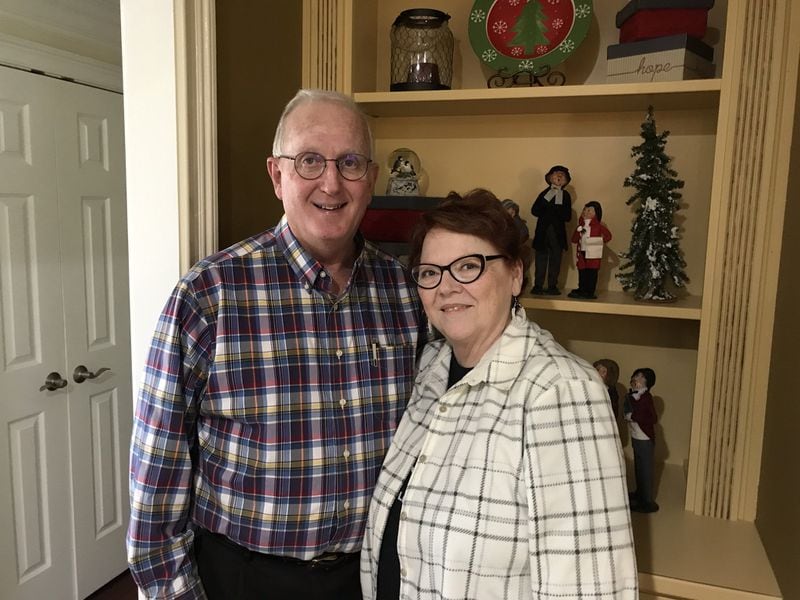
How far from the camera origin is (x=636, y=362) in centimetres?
193

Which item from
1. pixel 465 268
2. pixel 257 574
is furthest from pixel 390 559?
pixel 465 268

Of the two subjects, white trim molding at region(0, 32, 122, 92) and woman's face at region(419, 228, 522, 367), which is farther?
white trim molding at region(0, 32, 122, 92)

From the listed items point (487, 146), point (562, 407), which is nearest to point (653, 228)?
point (487, 146)

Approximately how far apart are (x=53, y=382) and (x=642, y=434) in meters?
2.10

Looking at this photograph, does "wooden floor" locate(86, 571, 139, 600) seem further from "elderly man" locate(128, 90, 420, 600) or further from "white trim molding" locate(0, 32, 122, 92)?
"white trim molding" locate(0, 32, 122, 92)

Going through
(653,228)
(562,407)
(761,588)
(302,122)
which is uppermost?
(302,122)

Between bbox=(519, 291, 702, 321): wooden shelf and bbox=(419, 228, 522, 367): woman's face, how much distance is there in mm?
491

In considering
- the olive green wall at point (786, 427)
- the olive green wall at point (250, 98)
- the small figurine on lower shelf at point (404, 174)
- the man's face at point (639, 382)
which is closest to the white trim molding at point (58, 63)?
the olive green wall at point (250, 98)

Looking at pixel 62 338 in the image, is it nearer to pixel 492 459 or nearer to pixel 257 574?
pixel 257 574

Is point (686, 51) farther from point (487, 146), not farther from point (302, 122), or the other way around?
point (302, 122)

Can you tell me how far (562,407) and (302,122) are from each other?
69cm

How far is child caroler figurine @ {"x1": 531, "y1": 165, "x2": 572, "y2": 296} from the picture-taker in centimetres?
177

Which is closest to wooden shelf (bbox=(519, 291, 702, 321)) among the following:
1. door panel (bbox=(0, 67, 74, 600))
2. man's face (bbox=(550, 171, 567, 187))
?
man's face (bbox=(550, 171, 567, 187))

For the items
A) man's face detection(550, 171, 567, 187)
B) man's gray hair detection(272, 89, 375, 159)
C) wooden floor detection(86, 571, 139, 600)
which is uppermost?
man's gray hair detection(272, 89, 375, 159)
